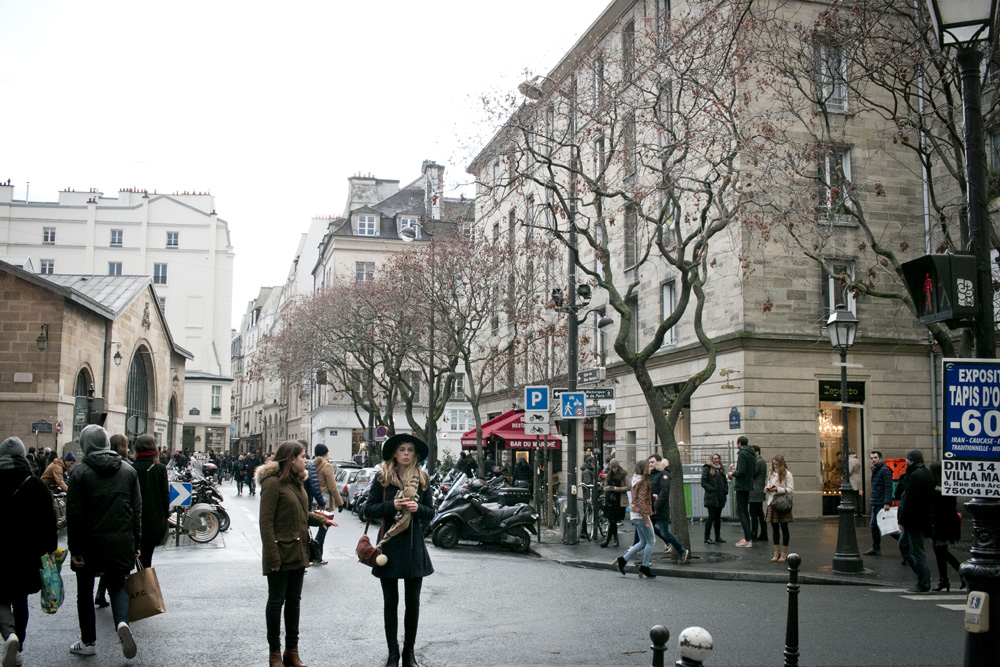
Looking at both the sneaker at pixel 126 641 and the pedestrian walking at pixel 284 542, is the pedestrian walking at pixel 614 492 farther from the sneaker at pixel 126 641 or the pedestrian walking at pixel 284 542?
the sneaker at pixel 126 641

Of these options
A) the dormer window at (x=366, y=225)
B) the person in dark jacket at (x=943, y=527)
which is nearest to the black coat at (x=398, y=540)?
the person in dark jacket at (x=943, y=527)

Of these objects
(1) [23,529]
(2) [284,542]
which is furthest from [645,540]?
(1) [23,529]

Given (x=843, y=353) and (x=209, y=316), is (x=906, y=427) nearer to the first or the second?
(x=843, y=353)

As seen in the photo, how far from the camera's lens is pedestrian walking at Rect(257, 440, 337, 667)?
688 cm

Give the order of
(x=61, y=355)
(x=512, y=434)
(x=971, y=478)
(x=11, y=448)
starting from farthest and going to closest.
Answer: (x=512, y=434) → (x=61, y=355) → (x=11, y=448) → (x=971, y=478)

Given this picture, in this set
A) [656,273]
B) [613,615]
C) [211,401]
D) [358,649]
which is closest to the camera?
[358,649]

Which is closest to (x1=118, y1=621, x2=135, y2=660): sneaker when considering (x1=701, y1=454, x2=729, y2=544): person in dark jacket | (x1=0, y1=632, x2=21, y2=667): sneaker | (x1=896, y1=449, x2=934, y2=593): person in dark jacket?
(x1=0, y1=632, x2=21, y2=667): sneaker

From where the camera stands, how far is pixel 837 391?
994 inches

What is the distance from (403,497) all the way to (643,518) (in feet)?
23.7

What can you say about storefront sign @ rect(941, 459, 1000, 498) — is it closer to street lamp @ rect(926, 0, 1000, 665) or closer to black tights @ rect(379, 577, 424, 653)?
street lamp @ rect(926, 0, 1000, 665)

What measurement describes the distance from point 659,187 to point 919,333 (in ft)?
43.9

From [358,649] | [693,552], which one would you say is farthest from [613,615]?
[693,552]

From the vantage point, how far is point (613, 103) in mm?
17031

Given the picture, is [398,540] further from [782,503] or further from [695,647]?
[782,503]
